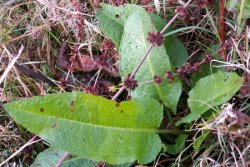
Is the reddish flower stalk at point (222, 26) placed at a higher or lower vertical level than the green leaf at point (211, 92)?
higher

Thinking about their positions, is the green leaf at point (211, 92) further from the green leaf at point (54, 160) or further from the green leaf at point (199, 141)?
the green leaf at point (54, 160)

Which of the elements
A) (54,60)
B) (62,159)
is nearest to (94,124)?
(62,159)

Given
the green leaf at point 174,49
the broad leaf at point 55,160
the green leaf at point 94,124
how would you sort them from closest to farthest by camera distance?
the green leaf at point 94,124 < the broad leaf at point 55,160 < the green leaf at point 174,49

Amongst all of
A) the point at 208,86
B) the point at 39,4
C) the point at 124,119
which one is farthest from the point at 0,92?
the point at 208,86

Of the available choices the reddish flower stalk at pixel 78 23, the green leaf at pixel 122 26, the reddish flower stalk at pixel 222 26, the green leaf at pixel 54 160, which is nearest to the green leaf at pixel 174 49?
the green leaf at pixel 122 26

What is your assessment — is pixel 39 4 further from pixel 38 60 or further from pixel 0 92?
pixel 0 92

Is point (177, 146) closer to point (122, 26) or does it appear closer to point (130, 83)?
point (130, 83)

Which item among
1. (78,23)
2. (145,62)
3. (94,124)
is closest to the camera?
(94,124)
